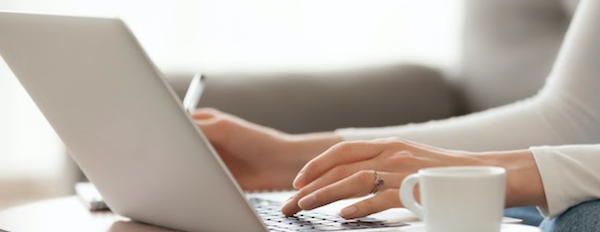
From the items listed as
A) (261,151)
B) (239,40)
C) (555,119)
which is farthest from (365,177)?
(239,40)

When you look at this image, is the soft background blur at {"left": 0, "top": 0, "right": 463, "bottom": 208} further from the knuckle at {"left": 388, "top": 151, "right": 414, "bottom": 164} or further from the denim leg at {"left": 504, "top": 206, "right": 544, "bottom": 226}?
the knuckle at {"left": 388, "top": 151, "right": 414, "bottom": 164}

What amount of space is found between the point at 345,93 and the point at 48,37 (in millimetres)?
1496

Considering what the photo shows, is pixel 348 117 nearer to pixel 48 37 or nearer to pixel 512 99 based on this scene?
pixel 512 99

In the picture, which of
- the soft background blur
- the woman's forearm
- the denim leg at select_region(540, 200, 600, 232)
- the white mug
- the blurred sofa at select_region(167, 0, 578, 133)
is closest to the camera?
the white mug

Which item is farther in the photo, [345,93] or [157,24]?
[157,24]

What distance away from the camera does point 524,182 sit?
0.89 m

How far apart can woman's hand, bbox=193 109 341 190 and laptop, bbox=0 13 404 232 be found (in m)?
0.45

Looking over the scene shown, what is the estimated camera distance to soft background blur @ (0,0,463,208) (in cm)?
240

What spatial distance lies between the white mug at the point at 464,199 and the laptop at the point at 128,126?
0.35 feet

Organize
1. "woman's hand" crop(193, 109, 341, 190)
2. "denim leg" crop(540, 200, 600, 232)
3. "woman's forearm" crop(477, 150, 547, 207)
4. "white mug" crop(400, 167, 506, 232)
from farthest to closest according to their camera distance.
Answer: "woman's hand" crop(193, 109, 341, 190)
"woman's forearm" crop(477, 150, 547, 207)
"denim leg" crop(540, 200, 600, 232)
"white mug" crop(400, 167, 506, 232)

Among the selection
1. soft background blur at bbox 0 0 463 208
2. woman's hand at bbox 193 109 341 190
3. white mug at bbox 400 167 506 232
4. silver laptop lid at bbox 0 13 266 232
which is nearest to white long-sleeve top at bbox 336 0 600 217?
woman's hand at bbox 193 109 341 190

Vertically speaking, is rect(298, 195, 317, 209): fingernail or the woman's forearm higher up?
rect(298, 195, 317, 209): fingernail

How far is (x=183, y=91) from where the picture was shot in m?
2.10

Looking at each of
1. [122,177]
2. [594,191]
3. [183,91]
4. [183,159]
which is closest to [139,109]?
[183,159]
